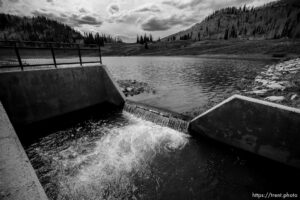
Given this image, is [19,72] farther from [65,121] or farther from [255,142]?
[255,142]

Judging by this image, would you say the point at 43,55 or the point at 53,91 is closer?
the point at 43,55

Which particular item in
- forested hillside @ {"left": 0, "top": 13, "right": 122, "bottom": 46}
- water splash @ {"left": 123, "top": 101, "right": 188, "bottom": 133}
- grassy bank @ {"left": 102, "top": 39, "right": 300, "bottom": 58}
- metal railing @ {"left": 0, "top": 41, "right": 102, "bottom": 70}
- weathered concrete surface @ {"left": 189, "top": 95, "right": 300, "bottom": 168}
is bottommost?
water splash @ {"left": 123, "top": 101, "right": 188, "bottom": 133}

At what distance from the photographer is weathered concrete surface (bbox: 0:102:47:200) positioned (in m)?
2.43

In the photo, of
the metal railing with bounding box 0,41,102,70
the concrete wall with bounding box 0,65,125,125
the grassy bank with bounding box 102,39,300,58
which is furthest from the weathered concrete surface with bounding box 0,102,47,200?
the grassy bank with bounding box 102,39,300,58

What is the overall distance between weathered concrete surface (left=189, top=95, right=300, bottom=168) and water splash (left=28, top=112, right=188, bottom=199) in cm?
192

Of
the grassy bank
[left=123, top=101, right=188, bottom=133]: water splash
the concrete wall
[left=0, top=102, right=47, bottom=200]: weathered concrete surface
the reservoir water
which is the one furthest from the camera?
the grassy bank

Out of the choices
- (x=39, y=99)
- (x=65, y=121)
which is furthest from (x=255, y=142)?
(x=39, y=99)

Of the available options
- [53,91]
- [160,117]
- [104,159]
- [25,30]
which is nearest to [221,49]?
[160,117]

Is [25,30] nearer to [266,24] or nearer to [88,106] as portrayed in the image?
[88,106]

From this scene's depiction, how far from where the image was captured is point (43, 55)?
27.5ft

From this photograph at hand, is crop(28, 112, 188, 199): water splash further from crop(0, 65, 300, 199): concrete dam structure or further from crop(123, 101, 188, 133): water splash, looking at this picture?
crop(0, 65, 300, 199): concrete dam structure

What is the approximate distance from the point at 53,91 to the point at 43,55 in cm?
219

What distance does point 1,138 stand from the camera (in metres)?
3.39

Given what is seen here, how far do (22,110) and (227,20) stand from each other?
24152 cm
